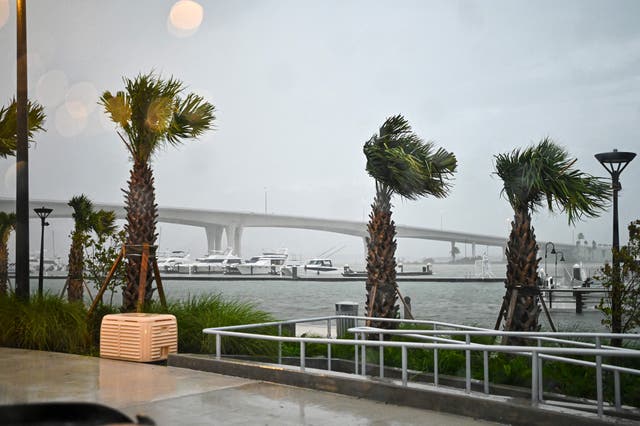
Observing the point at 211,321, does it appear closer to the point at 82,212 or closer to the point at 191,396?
the point at 191,396

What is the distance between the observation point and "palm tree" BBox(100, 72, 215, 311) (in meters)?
13.3

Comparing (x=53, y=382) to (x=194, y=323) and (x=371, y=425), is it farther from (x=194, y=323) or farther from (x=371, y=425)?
(x=371, y=425)

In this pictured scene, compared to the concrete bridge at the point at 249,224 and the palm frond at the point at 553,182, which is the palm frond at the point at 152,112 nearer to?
the palm frond at the point at 553,182

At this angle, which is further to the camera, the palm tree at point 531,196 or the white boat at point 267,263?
the white boat at point 267,263

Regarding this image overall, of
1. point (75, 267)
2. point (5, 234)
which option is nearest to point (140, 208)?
point (75, 267)

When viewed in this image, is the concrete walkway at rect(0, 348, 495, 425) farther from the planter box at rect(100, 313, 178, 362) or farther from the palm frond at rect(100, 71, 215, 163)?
the palm frond at rect(100, 71, 215, 163)

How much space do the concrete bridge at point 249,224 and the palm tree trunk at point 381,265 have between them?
41317 millimetres

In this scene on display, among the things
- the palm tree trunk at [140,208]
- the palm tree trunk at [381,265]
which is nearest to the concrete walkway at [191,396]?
the palm tree trunk at [140,208]

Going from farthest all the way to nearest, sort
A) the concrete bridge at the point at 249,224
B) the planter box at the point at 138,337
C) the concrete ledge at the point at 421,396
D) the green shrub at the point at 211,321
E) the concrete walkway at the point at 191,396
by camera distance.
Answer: the concrete bridge at the point at 249,224
the green shrub at the point at 211,321
the planter box at the point at 138,337
the concrete walkway at the point at 191,396
the concrete ledge at the point at 421,396

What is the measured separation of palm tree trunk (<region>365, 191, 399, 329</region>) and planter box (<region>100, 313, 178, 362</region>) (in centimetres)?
525

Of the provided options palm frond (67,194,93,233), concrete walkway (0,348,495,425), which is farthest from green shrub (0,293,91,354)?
palm frond (67,194,93,233)

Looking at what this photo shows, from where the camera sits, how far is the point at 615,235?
10.9m

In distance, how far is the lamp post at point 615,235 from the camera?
1024 cm

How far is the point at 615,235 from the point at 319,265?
105914 mm
